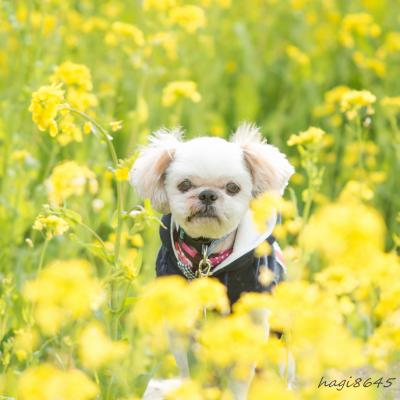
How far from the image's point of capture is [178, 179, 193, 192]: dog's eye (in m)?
2.47

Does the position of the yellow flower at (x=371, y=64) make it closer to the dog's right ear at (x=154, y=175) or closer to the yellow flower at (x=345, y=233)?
the dog's right ear at (x=154, y=175)

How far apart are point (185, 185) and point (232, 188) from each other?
121 millimetres

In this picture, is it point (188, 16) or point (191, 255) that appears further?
point (188, 16)

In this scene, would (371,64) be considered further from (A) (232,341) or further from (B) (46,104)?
(A) (232,341)

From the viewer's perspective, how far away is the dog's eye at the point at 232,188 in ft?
8.04

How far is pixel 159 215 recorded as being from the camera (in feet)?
9.55

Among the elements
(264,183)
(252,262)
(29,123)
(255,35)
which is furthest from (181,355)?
(255,35)

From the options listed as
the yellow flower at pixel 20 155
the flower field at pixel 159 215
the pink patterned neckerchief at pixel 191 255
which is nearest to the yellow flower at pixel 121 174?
the flower field at pixel 159 215

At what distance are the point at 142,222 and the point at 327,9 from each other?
4.02m

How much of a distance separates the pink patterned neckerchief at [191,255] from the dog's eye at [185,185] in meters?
0.12

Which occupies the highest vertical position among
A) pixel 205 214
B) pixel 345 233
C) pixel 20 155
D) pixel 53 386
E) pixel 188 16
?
pixel 345 233

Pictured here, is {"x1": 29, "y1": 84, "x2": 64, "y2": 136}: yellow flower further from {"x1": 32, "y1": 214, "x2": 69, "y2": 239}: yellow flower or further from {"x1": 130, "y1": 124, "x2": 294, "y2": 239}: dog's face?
{"x1": 130, "y1": 124, "x2": 294, "y2": 239}: dog's face

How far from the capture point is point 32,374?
3.87 feet

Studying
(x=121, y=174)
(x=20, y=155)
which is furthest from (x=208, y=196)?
(x=20, y=155)
